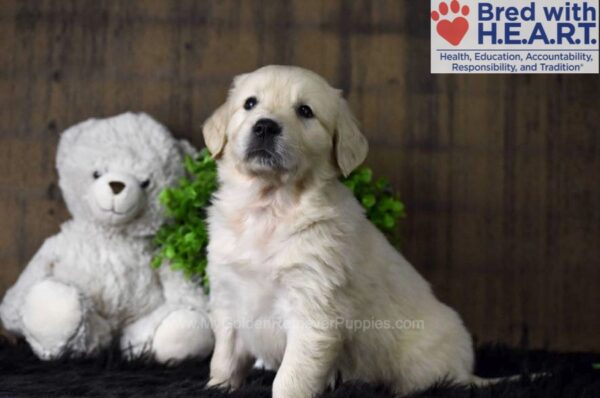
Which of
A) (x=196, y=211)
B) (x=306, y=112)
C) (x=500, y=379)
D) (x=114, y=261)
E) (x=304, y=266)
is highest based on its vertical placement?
(x=306, y=112)

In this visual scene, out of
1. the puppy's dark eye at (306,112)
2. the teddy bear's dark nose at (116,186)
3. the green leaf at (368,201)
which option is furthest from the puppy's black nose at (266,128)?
the teddy bear's dark nose at (116,186)

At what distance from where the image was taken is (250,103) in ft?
9.24

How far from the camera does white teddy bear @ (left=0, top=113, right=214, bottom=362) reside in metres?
3.44

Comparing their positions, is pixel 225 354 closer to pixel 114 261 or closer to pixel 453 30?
pixel 114 261

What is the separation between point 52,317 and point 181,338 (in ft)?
1.83

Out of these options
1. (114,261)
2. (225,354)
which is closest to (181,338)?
(114,261)

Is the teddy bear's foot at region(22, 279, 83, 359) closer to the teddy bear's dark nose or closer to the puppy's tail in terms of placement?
the teddy bear's dark nose

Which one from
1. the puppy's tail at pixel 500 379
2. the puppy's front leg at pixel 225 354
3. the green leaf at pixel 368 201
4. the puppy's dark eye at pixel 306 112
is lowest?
the puppy's tail at pixel 500 379

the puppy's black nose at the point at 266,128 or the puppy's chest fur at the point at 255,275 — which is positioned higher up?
the puppy's black nose at the point at 266,128

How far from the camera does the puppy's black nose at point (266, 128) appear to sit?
8.64 ft

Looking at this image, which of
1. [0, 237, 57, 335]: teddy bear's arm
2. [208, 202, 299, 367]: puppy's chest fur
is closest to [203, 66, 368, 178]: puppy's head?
[208, 202, 299, 367]: puppy's chest fur

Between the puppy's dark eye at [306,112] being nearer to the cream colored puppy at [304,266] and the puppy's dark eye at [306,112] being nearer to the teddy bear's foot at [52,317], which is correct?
the cream colored puppy at [304,266]

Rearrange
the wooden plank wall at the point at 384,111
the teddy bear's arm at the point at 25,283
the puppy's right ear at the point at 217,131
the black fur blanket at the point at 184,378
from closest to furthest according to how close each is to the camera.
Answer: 1. the black fur blanket at the point at 184,378
2. the puppy's right ear at the point at 217,131
3. the teddy bear's arm at the point at 25,283
4. the wooden plank wall at the point at 384,111

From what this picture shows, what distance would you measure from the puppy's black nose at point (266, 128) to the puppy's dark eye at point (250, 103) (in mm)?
183
